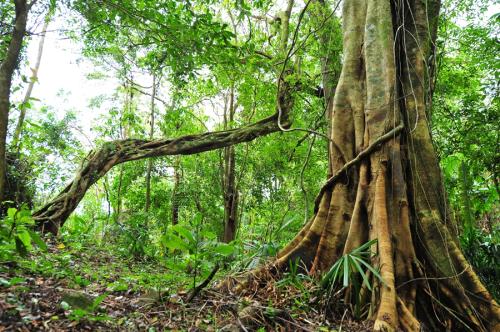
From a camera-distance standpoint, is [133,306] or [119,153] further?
[119,153]

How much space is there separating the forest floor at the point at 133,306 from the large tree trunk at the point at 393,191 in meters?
0.51

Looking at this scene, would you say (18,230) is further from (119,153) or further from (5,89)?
(119,153)

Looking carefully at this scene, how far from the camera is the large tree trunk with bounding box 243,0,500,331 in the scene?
10.1 feet

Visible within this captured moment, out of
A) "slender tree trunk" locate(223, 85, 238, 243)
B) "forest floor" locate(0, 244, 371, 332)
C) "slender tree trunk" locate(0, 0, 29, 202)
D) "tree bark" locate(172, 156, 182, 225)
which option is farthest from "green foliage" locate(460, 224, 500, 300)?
"tree bark" locate(172, 156, 182, 225)

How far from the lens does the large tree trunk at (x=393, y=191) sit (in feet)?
10.1

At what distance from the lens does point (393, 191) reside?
345 cm

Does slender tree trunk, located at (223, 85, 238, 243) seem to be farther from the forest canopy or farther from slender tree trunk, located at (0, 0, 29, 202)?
slender tree trunk, located at (0, 0, 29, 202)

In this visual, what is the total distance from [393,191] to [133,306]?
2.44m

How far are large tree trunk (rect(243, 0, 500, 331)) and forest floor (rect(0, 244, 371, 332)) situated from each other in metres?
0.51

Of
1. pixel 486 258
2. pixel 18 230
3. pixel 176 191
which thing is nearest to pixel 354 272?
pixel 486 258

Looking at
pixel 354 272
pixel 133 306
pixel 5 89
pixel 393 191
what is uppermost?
pixel 5 89

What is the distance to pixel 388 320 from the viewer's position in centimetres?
268

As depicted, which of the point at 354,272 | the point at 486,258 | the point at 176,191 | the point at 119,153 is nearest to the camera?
the point at 354,272

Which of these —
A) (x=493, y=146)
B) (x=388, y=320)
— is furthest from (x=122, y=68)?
(x=388, y=320)
